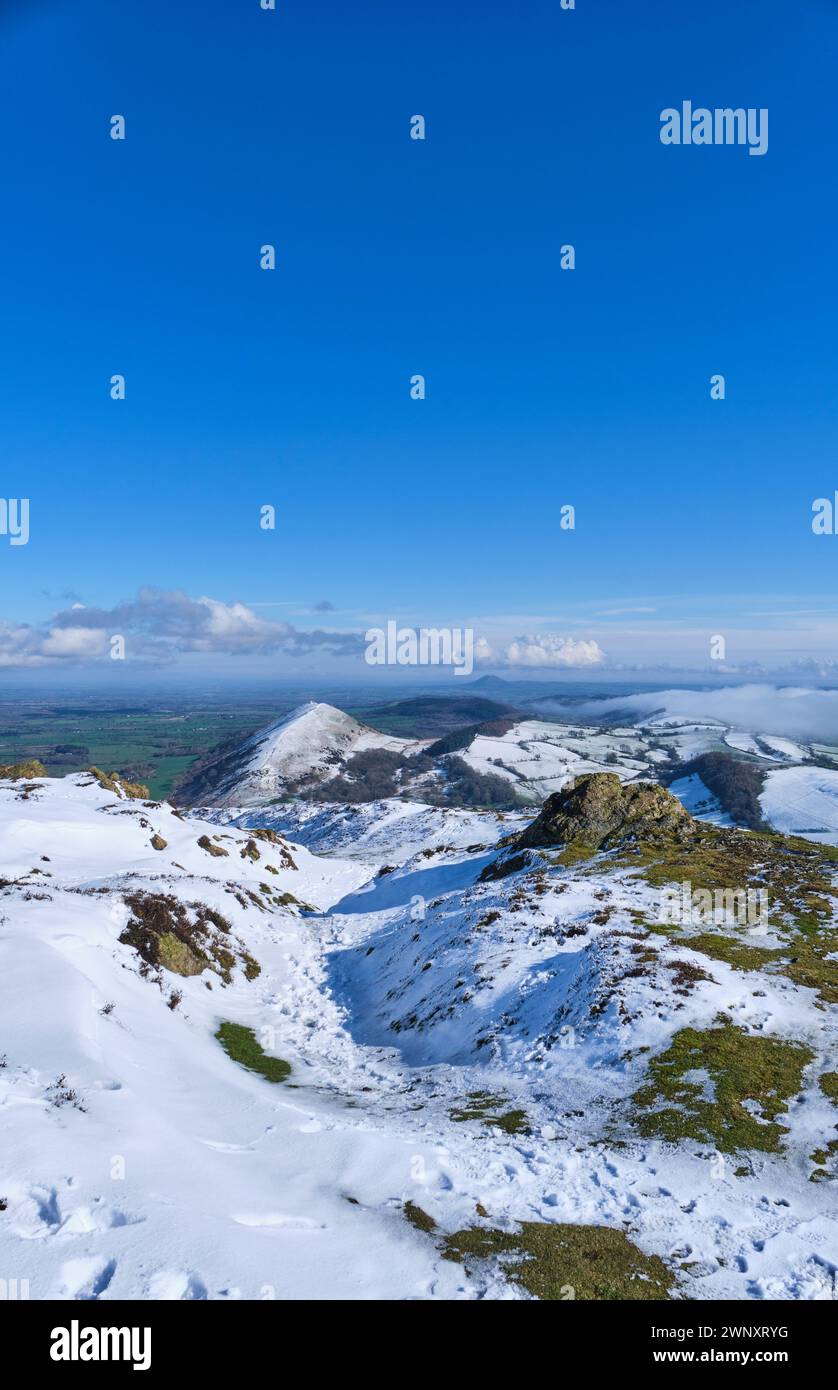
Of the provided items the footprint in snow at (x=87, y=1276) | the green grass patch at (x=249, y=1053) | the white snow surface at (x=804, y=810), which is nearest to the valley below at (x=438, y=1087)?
the footprint in snow at (x=87, y=1276)

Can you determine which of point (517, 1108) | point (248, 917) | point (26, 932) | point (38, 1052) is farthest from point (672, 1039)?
point (248, 917)

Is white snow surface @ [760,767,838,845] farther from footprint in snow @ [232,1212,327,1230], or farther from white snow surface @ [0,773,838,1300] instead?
footprint in snow @ [232,1212,327,1230]

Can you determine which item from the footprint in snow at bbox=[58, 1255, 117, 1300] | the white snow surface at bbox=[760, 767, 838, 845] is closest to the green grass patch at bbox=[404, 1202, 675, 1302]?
the footprint in snow at bbox=[58, 1255, 117, 1300]

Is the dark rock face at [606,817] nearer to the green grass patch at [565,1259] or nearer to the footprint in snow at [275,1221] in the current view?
the green grass patch at [565,1259]

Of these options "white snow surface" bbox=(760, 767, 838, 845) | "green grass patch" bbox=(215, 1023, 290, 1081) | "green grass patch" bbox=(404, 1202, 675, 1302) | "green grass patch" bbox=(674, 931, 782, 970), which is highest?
"green grass patch" bbox=(404, 1202, 675, 1302)

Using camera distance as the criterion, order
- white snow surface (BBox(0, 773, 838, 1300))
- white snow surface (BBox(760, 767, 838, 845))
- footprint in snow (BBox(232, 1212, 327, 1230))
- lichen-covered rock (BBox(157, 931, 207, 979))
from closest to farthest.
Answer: white snow surface (BBox(0, 773, 838, 1300)), footprint in snow (BBox(232, 1212, 327, 1230)), lichen-covered rock (BBox(157, 931, 207, 979)), white snow surface (BBox(760, 767, 838, 845))
